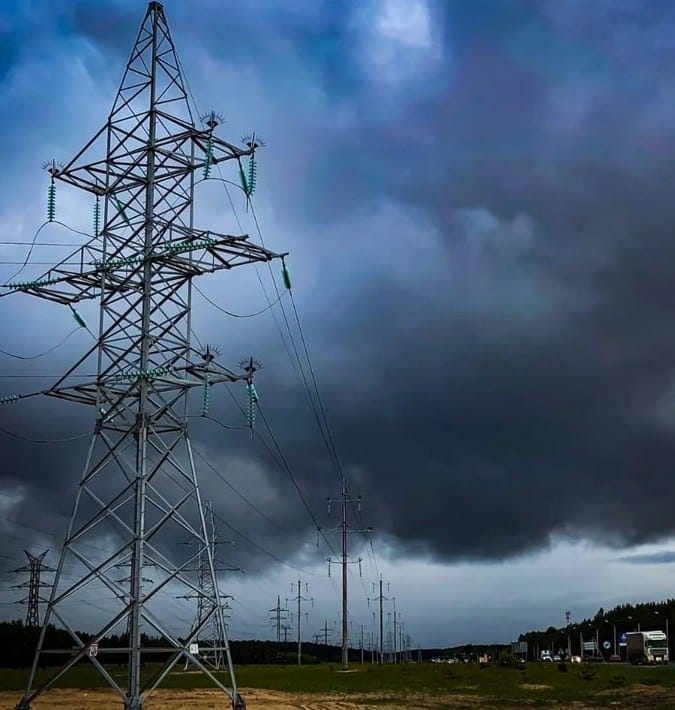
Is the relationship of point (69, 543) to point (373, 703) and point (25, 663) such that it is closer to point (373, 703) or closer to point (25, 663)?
point (373, 703)

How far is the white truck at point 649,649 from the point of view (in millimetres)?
128875

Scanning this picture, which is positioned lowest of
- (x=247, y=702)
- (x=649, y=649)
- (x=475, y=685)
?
(x=475, y=685)

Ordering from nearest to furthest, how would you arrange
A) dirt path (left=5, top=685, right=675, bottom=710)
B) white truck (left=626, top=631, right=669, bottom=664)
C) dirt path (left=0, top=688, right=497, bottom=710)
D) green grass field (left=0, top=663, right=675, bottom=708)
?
dirt path (left=0, top=688, right=497, bottom=710), dirt path (left=5, top=685, right=675, bottom=710), green grass field (left=0, top=663, right=675, bottom=708), white truck (left=626, top=631, right=669, bottom=664)

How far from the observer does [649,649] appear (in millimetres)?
128750

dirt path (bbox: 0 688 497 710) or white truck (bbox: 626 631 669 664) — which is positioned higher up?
white truck (bbox: 626 631 669 664)

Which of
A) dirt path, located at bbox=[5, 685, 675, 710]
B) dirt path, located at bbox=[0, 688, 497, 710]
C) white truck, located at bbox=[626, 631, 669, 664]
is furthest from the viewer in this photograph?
white truck, located at bbox=[626, 631, 669, 664]


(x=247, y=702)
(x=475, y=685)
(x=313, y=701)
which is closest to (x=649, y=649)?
(x=475, y=685)

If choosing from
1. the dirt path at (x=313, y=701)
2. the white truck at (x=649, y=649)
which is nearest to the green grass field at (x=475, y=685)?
the dirt path at (x=313, y=701)

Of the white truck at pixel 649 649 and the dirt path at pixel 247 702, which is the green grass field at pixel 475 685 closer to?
the dirt path at pixel 247 702

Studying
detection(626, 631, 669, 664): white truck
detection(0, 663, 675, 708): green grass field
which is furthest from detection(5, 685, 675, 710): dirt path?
detection(626, 631, 669, 664): white truck

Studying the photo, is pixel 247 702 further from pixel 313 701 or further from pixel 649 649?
pixel 649 649

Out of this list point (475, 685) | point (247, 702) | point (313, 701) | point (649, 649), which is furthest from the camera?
point (649, 649)

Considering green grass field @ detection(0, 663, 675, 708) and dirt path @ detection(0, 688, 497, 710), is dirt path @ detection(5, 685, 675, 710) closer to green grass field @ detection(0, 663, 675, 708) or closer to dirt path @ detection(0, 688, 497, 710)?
dirt path @ detection(0, 688, 497, 710)

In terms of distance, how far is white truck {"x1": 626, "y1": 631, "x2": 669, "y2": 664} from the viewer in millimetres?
128875
